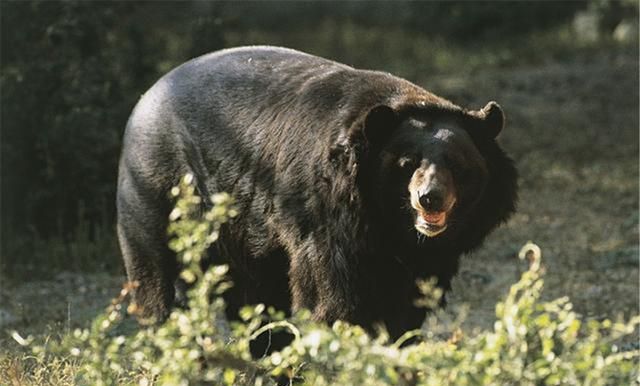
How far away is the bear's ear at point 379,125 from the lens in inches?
225

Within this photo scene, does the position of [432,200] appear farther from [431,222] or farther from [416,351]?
[416,351]

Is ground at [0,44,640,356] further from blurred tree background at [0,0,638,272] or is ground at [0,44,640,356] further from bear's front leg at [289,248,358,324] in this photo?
bear's front leg at [289,248,358,324]

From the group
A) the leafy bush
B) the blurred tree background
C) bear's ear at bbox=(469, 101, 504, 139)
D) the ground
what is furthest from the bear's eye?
the blurred tree background

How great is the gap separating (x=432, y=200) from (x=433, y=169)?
17 centimetres

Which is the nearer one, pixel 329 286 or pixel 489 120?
pixel 329 286

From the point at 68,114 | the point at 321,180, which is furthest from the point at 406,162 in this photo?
the point at 68,114

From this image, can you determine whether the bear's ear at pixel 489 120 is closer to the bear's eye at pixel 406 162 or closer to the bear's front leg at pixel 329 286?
the bear's eye at pixel 406 162

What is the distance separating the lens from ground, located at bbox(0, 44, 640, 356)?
8984 millimetres

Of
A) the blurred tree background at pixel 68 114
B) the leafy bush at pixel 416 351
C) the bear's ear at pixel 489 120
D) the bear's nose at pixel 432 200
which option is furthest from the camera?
the blurred tree background at pixel 68 114

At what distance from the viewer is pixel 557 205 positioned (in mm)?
11859

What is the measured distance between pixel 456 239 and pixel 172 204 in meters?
1.56

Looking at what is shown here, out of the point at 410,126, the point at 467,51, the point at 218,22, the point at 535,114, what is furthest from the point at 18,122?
the point at 467,51

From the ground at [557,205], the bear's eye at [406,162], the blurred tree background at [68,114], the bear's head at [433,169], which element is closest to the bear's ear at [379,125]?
the bear's head at [433,169]

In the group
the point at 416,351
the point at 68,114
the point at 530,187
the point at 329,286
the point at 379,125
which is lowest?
the point at 530,187
